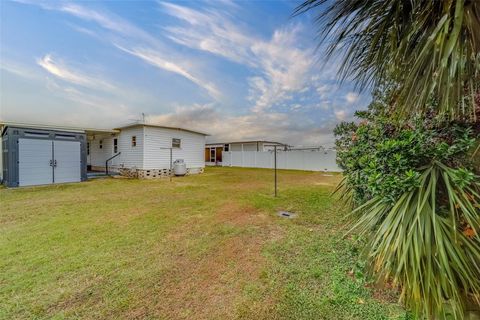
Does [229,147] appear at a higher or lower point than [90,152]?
higher

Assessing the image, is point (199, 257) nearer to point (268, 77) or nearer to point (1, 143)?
point (268, 77)

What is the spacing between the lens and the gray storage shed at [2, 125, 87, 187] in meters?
8.92

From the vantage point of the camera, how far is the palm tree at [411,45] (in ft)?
4.32

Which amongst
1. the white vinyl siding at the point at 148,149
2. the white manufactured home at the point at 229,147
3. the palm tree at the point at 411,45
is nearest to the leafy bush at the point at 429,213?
the palm tree at the point at 411,45

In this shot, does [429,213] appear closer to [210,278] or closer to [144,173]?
[210,278]

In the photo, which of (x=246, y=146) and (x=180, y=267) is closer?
(x=180, y=267)

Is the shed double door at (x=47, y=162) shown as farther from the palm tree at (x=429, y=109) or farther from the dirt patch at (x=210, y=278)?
the palm tree at (x=429, y=109)

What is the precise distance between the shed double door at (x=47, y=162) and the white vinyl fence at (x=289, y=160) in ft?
50.7

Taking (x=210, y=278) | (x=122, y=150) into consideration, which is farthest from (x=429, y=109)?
(x=122, y=150)

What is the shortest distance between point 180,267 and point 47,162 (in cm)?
1092

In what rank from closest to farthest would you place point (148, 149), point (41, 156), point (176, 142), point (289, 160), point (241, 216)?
point (241, 216), point (41, 156), point (148, 149), point (176, 142), point (289, 160)

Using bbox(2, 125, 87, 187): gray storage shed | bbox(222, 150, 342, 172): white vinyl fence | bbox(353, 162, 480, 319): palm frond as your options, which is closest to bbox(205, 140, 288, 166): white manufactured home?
bbox(222, 150, 342, 172): white vinyl fence

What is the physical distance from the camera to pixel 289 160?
66.8 feet

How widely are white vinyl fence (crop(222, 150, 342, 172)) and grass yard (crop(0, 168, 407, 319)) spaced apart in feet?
43.4
